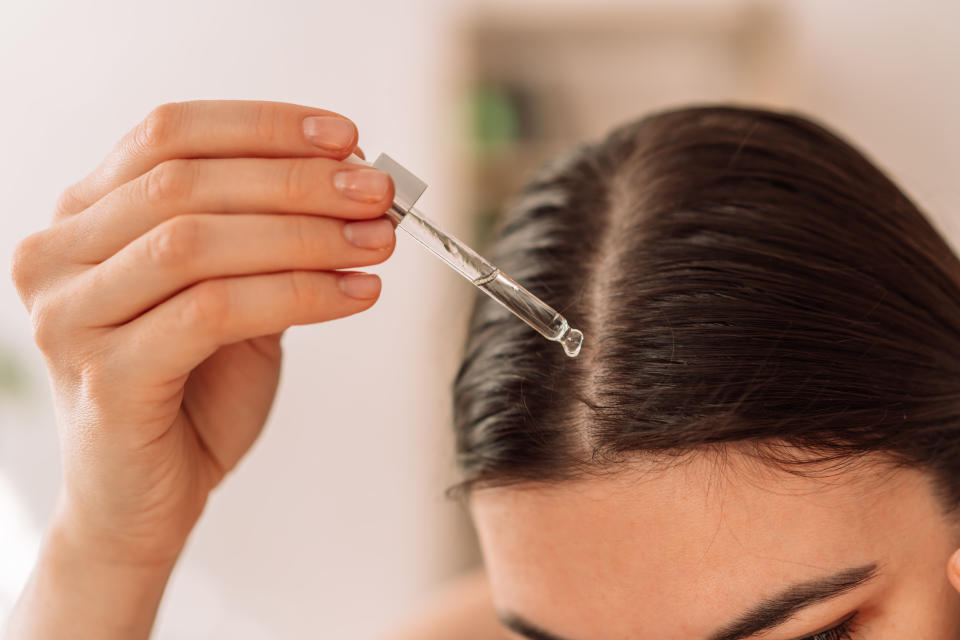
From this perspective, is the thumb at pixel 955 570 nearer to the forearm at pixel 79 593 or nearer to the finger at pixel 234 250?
the finger at pixel 234 250

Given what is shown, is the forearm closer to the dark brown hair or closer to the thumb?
the dark brown hair

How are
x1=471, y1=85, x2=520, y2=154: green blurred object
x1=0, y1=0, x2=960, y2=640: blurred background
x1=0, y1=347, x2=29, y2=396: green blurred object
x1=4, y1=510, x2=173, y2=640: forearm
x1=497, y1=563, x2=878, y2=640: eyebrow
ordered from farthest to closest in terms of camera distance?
x1=471, y1=85, x2=520, y2=154: green blurred object, x1=0, y1=0, x2=960, y2=640: blurred background, x1=0, y1=347, x2=29, y2=396: green blurred object, x1=4, y1=510, x2=173, y2=640: forearm, x1=497, y1=563, x2=878, y2=640: eyebrow

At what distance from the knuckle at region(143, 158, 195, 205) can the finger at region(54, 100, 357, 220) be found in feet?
0.05

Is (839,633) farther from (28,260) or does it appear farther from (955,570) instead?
(28,260)

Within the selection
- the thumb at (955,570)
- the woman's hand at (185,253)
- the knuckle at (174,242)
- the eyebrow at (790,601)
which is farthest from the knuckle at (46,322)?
the thumb at (955,570)

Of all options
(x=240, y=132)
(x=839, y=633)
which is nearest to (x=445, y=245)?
(x=240, y=132)

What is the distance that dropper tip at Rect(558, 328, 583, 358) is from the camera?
642mm

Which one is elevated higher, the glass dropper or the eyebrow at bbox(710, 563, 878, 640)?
the glass dropper

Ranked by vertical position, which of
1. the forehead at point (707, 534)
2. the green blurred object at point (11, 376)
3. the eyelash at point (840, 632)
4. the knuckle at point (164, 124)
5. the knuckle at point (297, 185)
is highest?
the green blurred object at point (11, 376)

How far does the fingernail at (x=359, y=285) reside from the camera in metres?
0.55

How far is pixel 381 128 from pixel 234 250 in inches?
84.9

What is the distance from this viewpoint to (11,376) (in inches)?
80.6

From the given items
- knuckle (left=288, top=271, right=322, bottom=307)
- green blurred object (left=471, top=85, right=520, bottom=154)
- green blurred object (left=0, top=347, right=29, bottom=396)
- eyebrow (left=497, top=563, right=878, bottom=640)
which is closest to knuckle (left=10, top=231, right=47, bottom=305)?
knuckle (left=288, top=271, right=322, bottom=307)

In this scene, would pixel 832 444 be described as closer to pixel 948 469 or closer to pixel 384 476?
pixel 948 469
